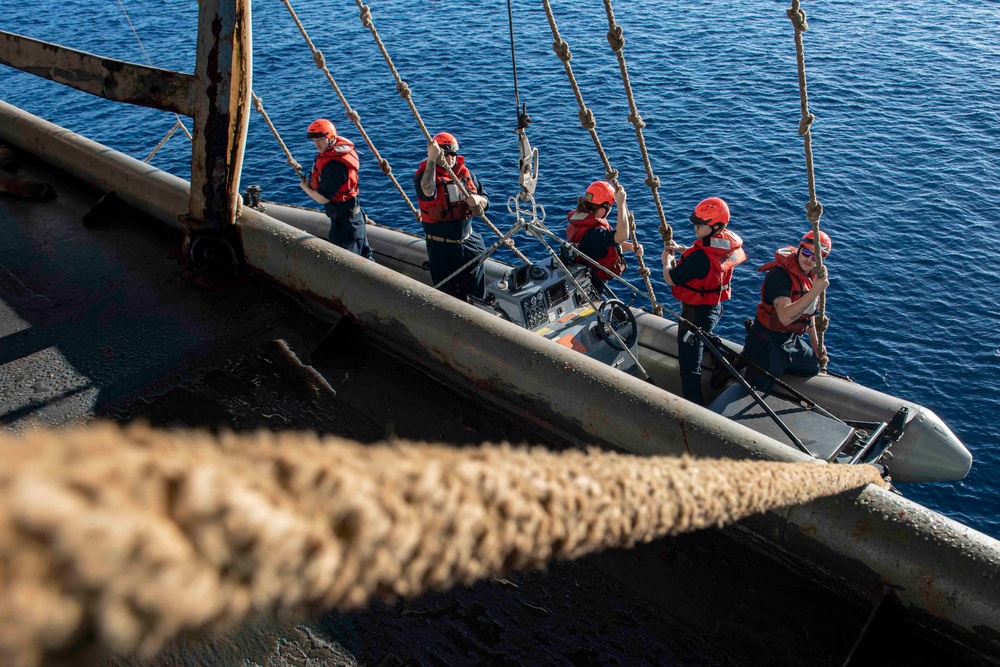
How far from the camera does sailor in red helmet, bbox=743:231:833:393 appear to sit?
6.76 meters

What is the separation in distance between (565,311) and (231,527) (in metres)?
6.83

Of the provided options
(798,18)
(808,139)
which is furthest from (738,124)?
(798,18)

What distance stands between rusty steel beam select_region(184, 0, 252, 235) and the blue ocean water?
30.3 feet

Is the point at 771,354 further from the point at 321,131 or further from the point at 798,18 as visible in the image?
the point at 321,131

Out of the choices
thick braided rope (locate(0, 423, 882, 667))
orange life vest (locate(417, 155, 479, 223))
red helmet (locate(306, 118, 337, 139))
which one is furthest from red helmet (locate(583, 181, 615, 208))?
thick braided rope (locate(0, 423, 882, 667))

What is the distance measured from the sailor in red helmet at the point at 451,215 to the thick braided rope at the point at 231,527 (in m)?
6.42

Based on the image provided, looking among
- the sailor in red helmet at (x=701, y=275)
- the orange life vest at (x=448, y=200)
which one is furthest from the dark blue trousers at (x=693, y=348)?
the orange life vest at (x=448, y=200)

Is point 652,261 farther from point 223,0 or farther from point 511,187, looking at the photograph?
point 223,0

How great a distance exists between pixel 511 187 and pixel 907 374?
382 inches

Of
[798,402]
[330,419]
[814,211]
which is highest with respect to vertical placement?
[814,211]

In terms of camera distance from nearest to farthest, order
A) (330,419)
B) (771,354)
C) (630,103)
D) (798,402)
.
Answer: (330,419), (630,103), (798,402), (771,354)

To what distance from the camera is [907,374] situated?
37.2 feet

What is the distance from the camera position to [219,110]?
5.09 m

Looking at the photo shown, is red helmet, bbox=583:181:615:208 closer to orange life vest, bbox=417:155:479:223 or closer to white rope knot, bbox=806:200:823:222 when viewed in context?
orange life vest, bbox=417:155:479:223
